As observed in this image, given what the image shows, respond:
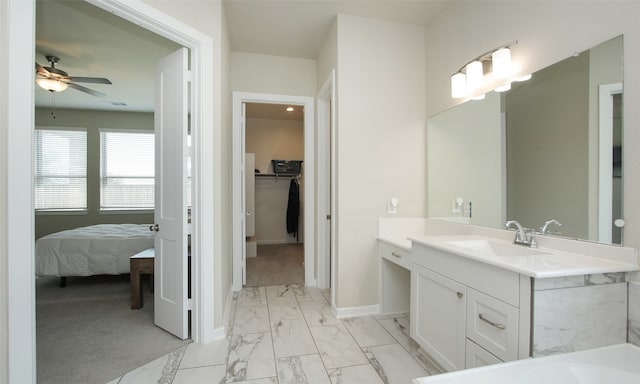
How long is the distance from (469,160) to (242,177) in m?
2.36

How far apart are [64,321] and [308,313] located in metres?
2.13

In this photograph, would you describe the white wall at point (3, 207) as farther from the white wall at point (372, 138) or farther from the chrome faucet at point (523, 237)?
the chrome faucet at point (523, 237)

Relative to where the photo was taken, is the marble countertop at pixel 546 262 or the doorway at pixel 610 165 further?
the doorway at pixel 610 165

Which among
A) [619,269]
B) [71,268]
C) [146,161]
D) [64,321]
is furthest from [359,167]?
[146,161]

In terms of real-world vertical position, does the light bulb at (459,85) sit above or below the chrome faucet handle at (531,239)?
above

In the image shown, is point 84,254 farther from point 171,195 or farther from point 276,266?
point 276,266

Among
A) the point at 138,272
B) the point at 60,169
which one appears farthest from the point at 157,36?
the point at 60,169

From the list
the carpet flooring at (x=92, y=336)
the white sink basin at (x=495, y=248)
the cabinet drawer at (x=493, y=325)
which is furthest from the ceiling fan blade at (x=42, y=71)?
the cabinet drawer at (x=493, y=325)

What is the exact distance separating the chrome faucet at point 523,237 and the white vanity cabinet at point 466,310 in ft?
1.62

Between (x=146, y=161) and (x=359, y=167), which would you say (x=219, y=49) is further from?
(x=146, y=161)

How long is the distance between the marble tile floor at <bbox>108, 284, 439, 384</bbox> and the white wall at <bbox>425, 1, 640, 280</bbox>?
1.41 m

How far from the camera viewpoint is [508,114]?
197cm

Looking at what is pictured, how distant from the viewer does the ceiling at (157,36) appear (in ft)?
8.14

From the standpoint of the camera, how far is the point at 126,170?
5.56 m
